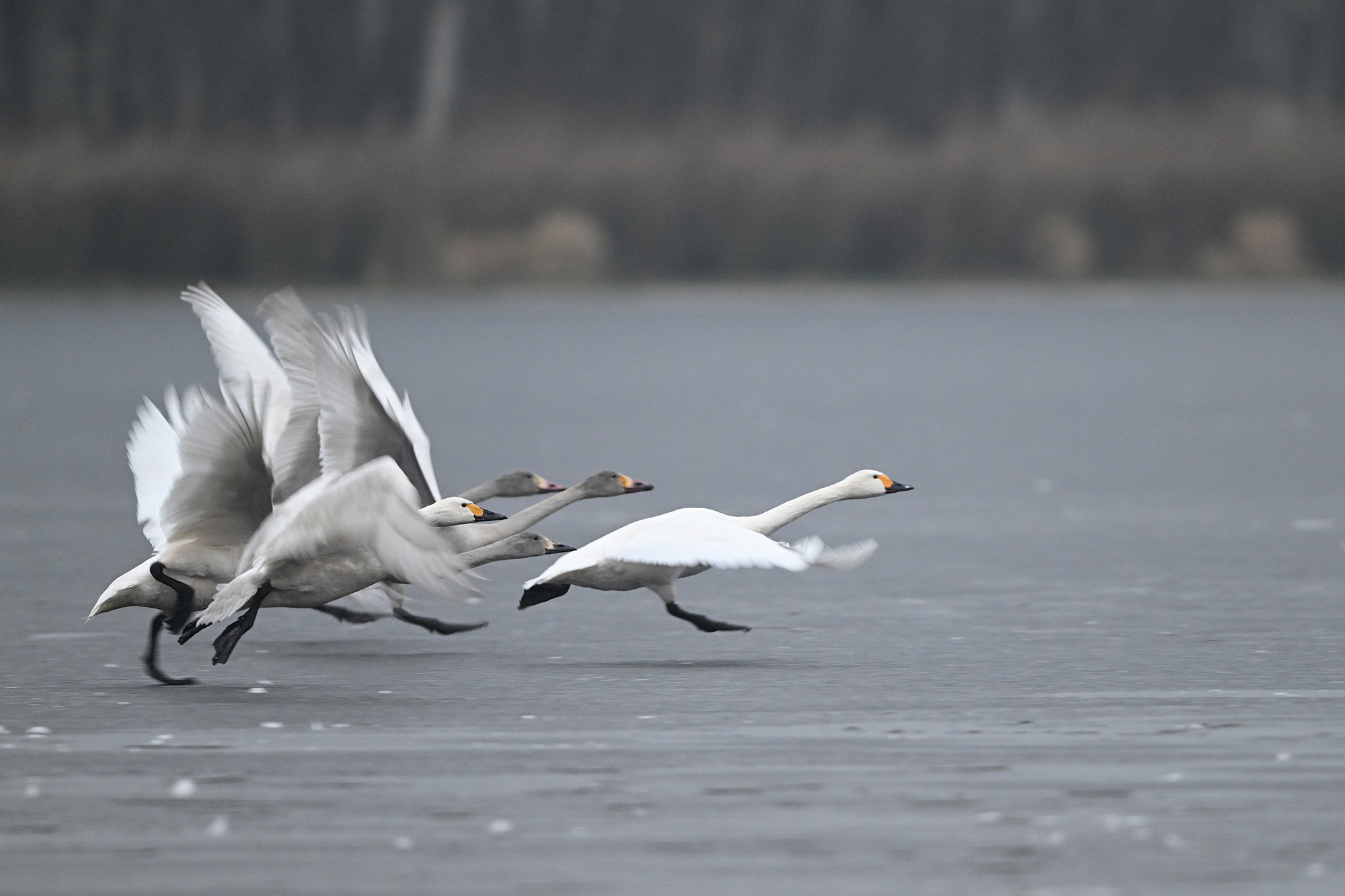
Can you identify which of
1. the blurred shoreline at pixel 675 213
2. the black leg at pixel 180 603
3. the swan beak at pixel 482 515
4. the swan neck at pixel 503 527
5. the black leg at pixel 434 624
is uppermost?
the swan beak at pixel 482 515

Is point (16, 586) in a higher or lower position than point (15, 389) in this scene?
higher

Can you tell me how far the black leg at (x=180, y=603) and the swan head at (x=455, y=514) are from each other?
0.96 metres

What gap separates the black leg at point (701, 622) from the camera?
940 cm

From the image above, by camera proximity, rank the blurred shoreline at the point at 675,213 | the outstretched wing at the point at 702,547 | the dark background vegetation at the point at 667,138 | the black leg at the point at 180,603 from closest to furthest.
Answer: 1. the outstretched wing at the point at 702,547
2. the black leg at the point at 180,603
3. the blurred shoreline at the point at 675,213
4. the dark background vegetation at the point at 667,138

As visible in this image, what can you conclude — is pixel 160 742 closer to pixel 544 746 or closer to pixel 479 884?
pixel 544 746

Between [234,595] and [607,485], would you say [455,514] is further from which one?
[234,595]

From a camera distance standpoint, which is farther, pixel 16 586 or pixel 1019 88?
pixel 1019 88

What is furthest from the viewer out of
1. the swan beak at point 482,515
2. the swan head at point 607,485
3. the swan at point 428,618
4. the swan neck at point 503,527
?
the swan head at point 607,485

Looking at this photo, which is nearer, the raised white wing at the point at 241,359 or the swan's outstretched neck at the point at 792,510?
the swan's outstretched neck at the point at 792,510

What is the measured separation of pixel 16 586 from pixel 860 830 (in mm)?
6291

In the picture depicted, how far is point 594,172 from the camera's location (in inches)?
2795

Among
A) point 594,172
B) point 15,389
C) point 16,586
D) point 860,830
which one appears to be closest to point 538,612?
point 16,586

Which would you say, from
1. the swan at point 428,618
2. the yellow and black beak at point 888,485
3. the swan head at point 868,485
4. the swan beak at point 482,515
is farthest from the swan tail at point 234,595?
the yellow and black beak at point 888,485

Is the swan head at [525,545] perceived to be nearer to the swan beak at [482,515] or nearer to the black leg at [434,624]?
the swan beak at [482,515]
